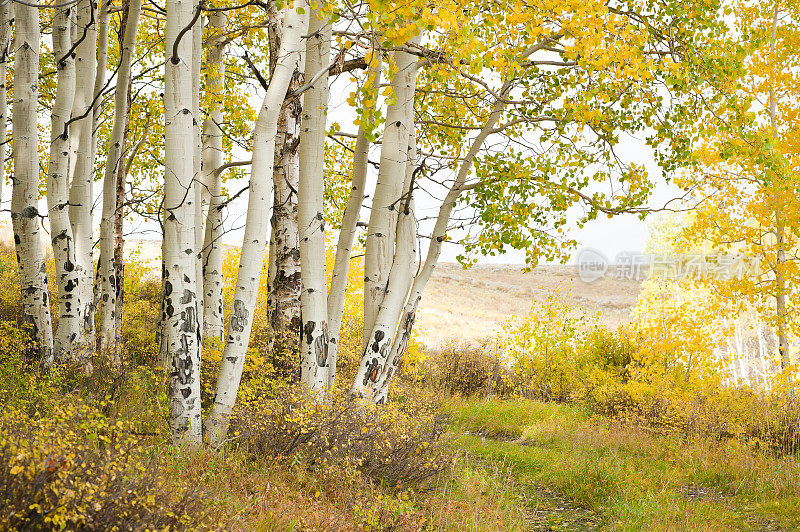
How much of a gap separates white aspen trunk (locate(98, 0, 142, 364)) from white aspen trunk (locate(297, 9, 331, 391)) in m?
2.34

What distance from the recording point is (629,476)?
20.7 feet

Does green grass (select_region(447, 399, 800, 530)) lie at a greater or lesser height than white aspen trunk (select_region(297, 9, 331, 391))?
lesser

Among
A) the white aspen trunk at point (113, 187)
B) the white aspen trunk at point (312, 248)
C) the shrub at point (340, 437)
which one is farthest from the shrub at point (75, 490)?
the white aspen trunk at point (113, 187)

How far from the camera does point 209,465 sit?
3.60 meters

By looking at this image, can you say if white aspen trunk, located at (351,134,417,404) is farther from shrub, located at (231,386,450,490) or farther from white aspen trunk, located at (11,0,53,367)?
white aspen trunk, located at (11,0,53,367)

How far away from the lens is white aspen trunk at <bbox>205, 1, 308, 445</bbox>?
161 inches

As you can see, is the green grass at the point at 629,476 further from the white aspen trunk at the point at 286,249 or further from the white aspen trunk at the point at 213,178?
the white aspen trunk at the point at 213,178

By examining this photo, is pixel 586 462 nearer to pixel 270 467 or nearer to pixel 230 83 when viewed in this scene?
pixel 270 467

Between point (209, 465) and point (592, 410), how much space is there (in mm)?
8261

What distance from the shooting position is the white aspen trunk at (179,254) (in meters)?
3.91

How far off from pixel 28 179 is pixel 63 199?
341 mm

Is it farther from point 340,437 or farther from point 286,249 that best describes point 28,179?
point 340,437

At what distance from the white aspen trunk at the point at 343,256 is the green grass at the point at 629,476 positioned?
7.68 ft

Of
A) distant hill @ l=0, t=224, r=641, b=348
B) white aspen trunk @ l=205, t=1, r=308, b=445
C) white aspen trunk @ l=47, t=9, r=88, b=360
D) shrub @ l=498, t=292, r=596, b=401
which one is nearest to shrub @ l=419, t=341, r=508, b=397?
shrub @ l=498, t=292, r=596, b=401
